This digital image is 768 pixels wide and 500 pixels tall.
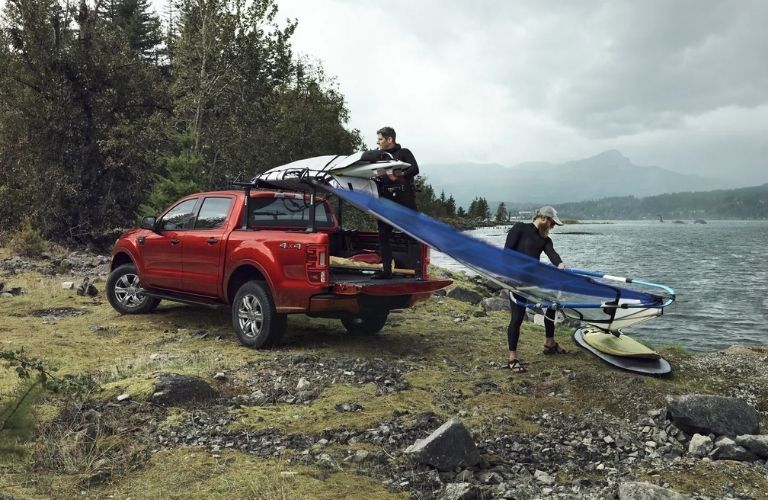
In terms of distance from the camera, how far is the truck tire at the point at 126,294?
35.5 ft

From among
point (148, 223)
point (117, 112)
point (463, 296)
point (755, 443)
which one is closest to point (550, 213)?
point (755, 443)

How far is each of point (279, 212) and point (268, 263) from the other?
1231mm

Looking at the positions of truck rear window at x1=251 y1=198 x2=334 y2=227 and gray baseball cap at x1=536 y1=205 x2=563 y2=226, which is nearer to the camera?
gray baseball cap at x1=536 y1=205 x2=563 y2=226

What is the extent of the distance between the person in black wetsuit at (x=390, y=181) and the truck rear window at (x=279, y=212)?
132cm

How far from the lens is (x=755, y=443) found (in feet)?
17.5

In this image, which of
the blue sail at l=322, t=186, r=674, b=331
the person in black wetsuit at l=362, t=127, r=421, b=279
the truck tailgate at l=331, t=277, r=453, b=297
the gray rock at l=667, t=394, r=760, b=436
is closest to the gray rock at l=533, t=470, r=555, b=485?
the gray rock at l=667, t=394, r=760, b=436

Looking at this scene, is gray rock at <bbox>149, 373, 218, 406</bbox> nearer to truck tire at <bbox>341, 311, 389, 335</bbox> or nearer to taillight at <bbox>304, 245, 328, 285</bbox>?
taillight at <bbox>304, 245, 328, 285</bbox>

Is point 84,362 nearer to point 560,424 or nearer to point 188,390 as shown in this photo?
point 188,390

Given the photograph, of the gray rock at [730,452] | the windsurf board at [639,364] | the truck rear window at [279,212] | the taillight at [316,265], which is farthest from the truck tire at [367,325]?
the gray rock at [730,452]

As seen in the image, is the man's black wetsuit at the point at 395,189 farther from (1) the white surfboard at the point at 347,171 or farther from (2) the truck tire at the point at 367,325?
(2) the truck tire at the point at 367,325

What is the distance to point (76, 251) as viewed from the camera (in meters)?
22.6

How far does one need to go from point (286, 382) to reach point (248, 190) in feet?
10.3

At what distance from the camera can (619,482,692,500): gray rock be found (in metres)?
4.14

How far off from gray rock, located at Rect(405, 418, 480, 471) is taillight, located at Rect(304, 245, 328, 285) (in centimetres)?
304
